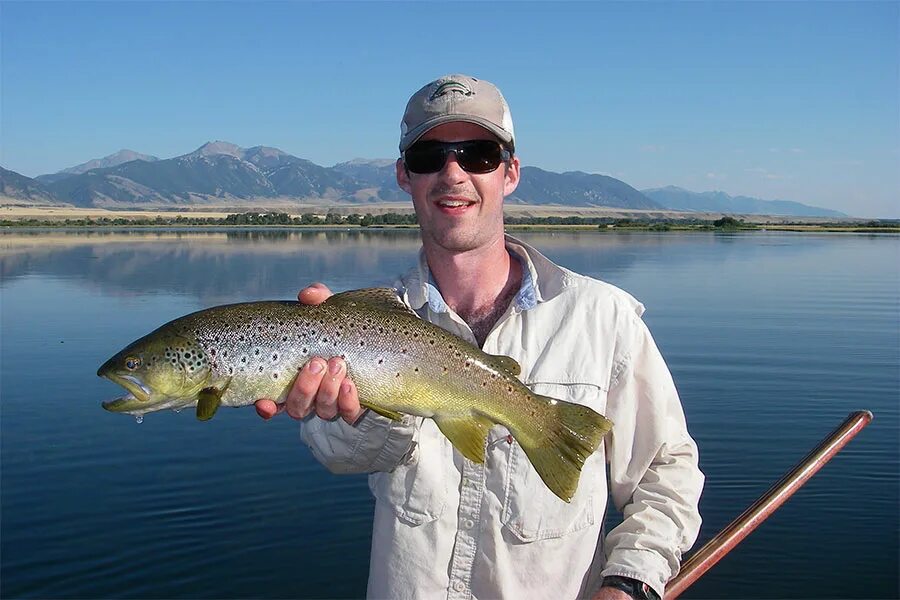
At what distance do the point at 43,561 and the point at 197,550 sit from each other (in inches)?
65.9

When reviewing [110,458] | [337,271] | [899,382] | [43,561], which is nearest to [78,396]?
[110,458]

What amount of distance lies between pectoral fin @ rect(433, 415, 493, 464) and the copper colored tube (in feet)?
4.99

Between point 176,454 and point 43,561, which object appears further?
point 176,454

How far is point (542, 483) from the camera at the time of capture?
4492 millimetres

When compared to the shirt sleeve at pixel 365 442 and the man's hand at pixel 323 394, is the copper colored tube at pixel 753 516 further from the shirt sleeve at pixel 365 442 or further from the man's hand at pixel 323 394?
the man's hand at pixel 323 394

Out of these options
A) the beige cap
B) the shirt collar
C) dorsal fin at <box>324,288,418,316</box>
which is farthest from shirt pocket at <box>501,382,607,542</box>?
the beige cap

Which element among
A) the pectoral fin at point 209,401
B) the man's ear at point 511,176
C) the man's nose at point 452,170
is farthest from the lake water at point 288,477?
the man's nose at point 452,170

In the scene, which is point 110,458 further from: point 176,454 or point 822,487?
point 822,487

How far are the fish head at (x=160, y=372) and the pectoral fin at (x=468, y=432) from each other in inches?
50.1

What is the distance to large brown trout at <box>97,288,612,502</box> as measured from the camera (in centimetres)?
432

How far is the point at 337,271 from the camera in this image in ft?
132

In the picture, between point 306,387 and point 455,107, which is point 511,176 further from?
point 306,387

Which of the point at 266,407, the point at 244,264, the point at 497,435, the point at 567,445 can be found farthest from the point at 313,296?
the point at 244,264

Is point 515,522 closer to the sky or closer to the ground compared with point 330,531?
closer to the sky
